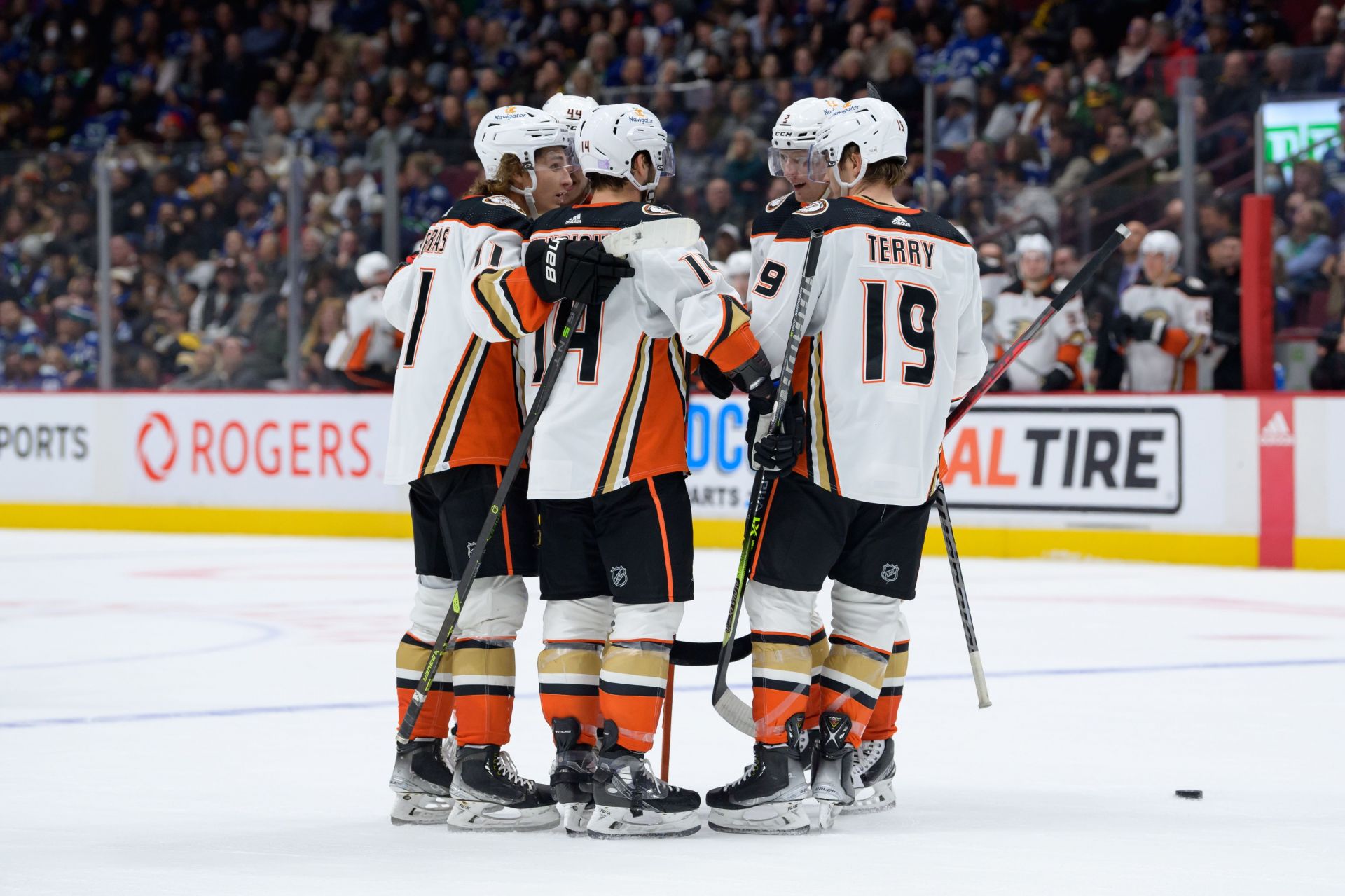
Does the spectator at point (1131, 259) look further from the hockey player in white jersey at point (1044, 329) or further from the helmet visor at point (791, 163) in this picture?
the helmet visor at point (791, 163)

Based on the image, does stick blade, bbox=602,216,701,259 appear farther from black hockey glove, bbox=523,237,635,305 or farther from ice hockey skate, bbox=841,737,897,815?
ice hockey skate, bbox=841,737,897,815

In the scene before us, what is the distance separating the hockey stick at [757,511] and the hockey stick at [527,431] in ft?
0.83

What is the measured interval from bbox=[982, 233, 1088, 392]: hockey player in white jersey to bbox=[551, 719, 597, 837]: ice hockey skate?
6371 millimetres

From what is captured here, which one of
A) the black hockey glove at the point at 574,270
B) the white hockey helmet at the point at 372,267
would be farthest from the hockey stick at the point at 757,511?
the white hockey helmet at the point at 372,267

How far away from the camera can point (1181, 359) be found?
32.2ft

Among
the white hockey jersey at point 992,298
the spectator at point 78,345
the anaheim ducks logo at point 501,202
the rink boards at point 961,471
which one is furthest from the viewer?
the spectator at point 78,345

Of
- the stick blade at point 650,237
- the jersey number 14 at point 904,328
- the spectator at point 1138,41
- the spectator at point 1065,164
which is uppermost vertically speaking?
the spectator at point 1138,41

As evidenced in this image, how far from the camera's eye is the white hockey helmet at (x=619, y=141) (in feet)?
12.7

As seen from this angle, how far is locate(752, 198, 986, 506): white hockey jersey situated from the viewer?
3.96 m

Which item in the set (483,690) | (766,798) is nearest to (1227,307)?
(766,798)

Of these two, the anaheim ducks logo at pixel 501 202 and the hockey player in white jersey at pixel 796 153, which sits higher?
the hockey player in white jersey at pixel 796 153

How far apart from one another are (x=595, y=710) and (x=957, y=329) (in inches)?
43.9

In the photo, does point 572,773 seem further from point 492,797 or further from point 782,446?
point 782,446

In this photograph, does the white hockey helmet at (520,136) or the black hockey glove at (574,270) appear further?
the white hockey helmet at (520,136)
